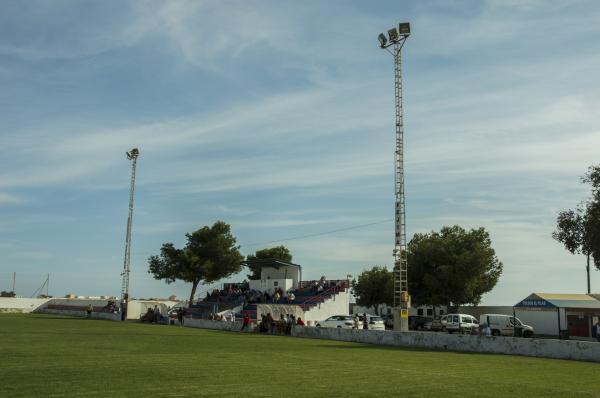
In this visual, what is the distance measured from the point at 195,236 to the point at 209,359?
5848 centimetres

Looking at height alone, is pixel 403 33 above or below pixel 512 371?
above

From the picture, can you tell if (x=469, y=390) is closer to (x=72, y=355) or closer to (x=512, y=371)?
(x=512, y=371)

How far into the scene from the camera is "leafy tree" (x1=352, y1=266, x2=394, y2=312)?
261 ft

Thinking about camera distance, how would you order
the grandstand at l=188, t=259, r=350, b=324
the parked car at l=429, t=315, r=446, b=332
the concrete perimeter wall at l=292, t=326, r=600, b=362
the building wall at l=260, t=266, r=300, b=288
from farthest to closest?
the building wall at l=260, t=266, r=300, b=288, the grandstand at l=188, t=259, r=350, b=324, the parked car at l=429, t=315, r=446, b=332, the concrete perimeter wall at l=292, t=326, r=600, b=362

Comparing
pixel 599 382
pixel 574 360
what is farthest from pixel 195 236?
pixel 599 382

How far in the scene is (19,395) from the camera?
1077 cm

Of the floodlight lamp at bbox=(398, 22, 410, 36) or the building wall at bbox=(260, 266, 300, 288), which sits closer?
the floodlight lamp at bbox=(398, 22, 410, 36)

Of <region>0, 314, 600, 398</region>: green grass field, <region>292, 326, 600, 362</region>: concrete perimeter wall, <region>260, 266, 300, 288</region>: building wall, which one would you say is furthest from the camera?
<region>260, 266, 300, 288</region>: building wall

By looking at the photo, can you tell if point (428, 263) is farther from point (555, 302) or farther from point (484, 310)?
point (555, 302)

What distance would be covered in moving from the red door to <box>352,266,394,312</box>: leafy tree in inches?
1359

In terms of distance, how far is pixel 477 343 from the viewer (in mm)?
27484

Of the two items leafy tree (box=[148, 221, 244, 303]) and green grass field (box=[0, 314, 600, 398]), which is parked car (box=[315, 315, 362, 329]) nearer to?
green grass field (box=[0, 314, 600, 398])

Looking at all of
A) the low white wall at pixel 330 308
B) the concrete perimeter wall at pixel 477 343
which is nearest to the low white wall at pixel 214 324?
the low white wall at pixel 330 308

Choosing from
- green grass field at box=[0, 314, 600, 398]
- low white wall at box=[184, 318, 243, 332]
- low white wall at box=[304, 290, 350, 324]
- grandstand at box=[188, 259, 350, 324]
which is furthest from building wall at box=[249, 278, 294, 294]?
green grass field at box=[0, 314, 600, 398]
